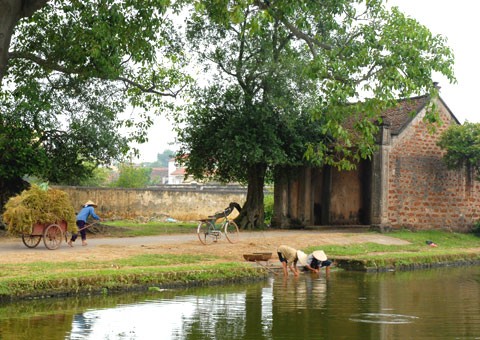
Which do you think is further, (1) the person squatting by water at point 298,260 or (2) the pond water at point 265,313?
(1) the person squatting by water at point 298,260

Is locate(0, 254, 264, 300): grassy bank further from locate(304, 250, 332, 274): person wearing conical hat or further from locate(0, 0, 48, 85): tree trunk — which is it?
locate(0, 0, 48, 85): tree trunk

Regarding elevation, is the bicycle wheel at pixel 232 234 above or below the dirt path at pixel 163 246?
above

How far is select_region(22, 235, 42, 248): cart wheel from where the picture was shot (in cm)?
1810

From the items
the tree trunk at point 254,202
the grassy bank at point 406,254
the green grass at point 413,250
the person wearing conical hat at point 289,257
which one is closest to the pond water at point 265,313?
the person wearing conical hat at point 289,257

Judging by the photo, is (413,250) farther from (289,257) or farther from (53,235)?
(53,235)

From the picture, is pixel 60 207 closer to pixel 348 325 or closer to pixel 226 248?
pixel 226 248

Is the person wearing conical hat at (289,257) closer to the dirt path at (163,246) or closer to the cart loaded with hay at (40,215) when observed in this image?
the dirt path at (163,246)

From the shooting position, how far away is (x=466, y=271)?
18.8 metres

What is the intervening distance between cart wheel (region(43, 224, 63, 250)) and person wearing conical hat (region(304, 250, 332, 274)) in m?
6.39

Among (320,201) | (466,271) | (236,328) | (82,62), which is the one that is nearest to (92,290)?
(236,328)

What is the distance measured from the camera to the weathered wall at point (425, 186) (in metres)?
27.1

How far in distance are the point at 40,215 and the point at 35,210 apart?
0.18 metres

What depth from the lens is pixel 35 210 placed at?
57.4ft

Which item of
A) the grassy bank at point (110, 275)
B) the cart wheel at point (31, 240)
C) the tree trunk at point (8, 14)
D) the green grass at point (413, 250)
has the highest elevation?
the tree trunk at point (8, 14)
